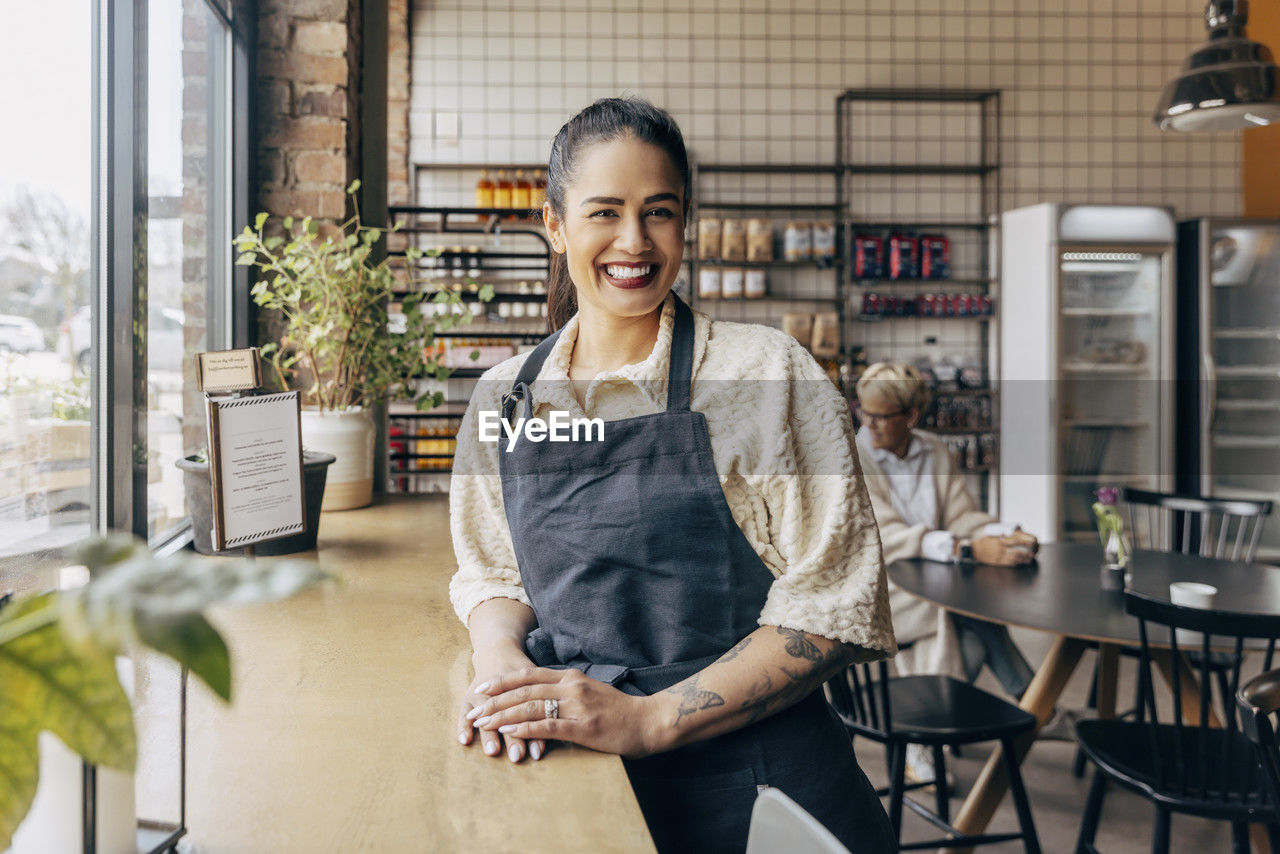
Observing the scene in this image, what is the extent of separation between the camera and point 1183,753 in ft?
6.74

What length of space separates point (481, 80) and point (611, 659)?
5.10 m

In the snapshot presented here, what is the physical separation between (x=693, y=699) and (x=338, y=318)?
1385 mm

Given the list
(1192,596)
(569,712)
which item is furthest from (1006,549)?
(569,712)

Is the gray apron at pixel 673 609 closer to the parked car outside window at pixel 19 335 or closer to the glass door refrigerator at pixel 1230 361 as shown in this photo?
the parked car outside window at pixel 19 335

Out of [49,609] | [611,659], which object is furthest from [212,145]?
[49,609]

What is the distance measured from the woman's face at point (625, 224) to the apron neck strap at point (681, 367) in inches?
2.0

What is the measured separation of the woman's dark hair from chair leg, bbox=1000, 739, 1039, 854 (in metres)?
1.74

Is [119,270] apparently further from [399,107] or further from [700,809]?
[399,107]

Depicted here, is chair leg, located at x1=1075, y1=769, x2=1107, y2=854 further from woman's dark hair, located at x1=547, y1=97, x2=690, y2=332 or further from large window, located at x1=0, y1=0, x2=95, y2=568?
large window, located at x1=0, y1=0, x2=95, y2=568

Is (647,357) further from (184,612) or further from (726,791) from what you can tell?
(184,612)

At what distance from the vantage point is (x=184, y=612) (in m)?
0.24

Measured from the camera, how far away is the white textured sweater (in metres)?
1.13

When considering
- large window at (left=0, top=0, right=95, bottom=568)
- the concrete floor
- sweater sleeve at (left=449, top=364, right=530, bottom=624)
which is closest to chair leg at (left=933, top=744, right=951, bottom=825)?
the concrete floor

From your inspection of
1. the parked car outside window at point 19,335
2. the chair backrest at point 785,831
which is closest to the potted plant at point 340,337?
the parked car outside window at point 19,335
